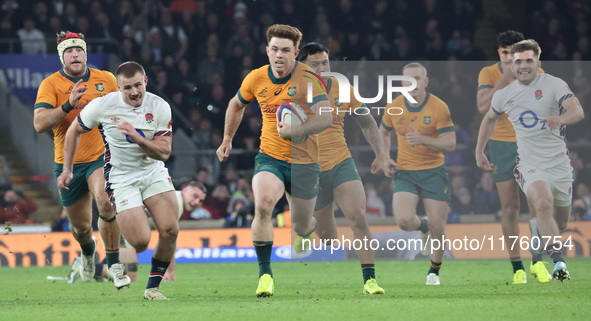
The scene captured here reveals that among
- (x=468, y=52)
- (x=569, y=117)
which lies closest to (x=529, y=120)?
(x=569, y=117)

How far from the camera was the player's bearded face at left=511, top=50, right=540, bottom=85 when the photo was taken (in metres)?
10.1

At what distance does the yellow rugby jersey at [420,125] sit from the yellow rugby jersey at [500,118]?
521 millimetres

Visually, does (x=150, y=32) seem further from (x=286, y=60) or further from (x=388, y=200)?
(x=286, y=60)

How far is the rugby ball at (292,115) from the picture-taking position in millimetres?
8766

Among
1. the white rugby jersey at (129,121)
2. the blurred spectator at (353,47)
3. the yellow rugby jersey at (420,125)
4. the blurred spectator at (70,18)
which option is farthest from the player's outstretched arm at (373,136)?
the blurred spectator at (70,18)

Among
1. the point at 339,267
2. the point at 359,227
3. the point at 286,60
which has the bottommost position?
the point at 339,267

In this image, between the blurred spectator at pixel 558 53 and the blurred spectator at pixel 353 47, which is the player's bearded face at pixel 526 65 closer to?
the blurred spectator at pixel 353 47

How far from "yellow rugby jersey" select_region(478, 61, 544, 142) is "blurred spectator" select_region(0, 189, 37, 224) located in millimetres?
10082

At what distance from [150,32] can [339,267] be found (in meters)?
8.86

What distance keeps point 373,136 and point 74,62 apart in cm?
333

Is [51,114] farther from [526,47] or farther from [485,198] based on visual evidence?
[485,198]

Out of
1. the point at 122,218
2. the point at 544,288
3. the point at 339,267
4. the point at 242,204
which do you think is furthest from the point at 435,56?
the point at 122,218

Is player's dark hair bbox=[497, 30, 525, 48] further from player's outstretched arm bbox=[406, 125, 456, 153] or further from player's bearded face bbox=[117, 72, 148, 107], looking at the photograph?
player's bearded face bbox=[117, 72, 148, 107]

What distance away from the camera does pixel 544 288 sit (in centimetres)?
931
